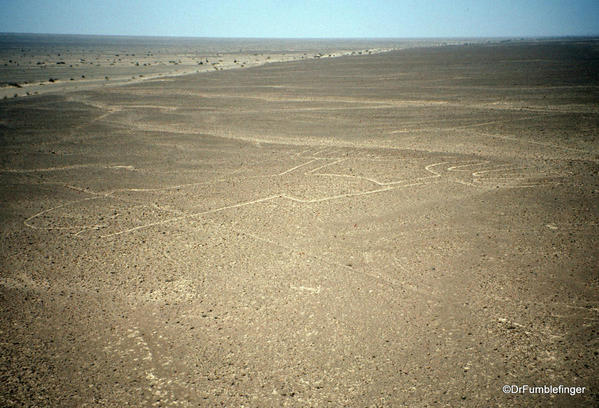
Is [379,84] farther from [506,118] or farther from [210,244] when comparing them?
[210,244]

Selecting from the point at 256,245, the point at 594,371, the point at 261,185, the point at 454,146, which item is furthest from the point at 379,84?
the point at 594,371

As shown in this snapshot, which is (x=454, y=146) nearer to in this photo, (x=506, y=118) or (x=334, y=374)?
(x=506, y=118)

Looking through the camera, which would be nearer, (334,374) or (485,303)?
(334,374)

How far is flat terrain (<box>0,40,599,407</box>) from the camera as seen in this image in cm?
333

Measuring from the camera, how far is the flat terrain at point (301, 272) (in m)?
3.33

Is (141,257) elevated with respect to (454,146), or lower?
lower

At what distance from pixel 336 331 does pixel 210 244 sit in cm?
243

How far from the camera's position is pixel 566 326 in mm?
3812

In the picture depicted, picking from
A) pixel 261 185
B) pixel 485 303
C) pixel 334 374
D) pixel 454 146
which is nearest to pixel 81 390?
pixel 334 374

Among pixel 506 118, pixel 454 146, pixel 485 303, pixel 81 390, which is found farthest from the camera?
pixel 506 118

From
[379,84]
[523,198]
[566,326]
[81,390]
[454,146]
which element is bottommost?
[81,390]

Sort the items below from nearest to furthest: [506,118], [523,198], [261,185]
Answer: [523,198] → [261,185] → [506,118]

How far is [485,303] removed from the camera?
4.18m

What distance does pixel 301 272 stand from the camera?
4828 millimetres
